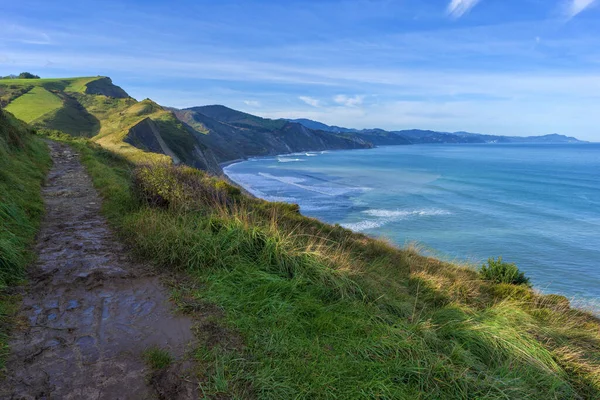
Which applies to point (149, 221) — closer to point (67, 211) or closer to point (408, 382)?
point (67, 211)

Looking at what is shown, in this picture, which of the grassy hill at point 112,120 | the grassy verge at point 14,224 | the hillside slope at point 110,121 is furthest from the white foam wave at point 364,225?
the hillside slope at point 110,121

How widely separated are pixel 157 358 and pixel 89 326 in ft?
3.94

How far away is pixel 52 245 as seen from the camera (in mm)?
6359

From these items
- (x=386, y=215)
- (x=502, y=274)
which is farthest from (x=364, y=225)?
(x=502, y=274)

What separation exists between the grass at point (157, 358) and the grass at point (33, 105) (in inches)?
2721

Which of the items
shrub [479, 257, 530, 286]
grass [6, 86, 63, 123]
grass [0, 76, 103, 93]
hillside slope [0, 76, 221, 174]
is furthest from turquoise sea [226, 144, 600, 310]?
grass [0, 76, 103, 93]

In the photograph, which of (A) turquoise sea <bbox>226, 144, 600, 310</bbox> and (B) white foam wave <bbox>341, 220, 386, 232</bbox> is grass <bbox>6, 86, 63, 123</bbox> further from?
(B) white foam wave <bbox>341, 220, 386, 232</bbox>

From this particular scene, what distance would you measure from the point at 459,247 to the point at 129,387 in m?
29.2

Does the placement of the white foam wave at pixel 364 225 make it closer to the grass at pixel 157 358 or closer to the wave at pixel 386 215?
the wave at pixel 386 215

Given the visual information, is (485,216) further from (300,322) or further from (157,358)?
(157,358)

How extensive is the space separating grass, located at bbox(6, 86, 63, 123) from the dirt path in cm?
6619

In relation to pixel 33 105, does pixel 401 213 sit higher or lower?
lower

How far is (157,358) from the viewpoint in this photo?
3.65 metres

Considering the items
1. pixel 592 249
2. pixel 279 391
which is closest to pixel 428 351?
pixel 279 391
